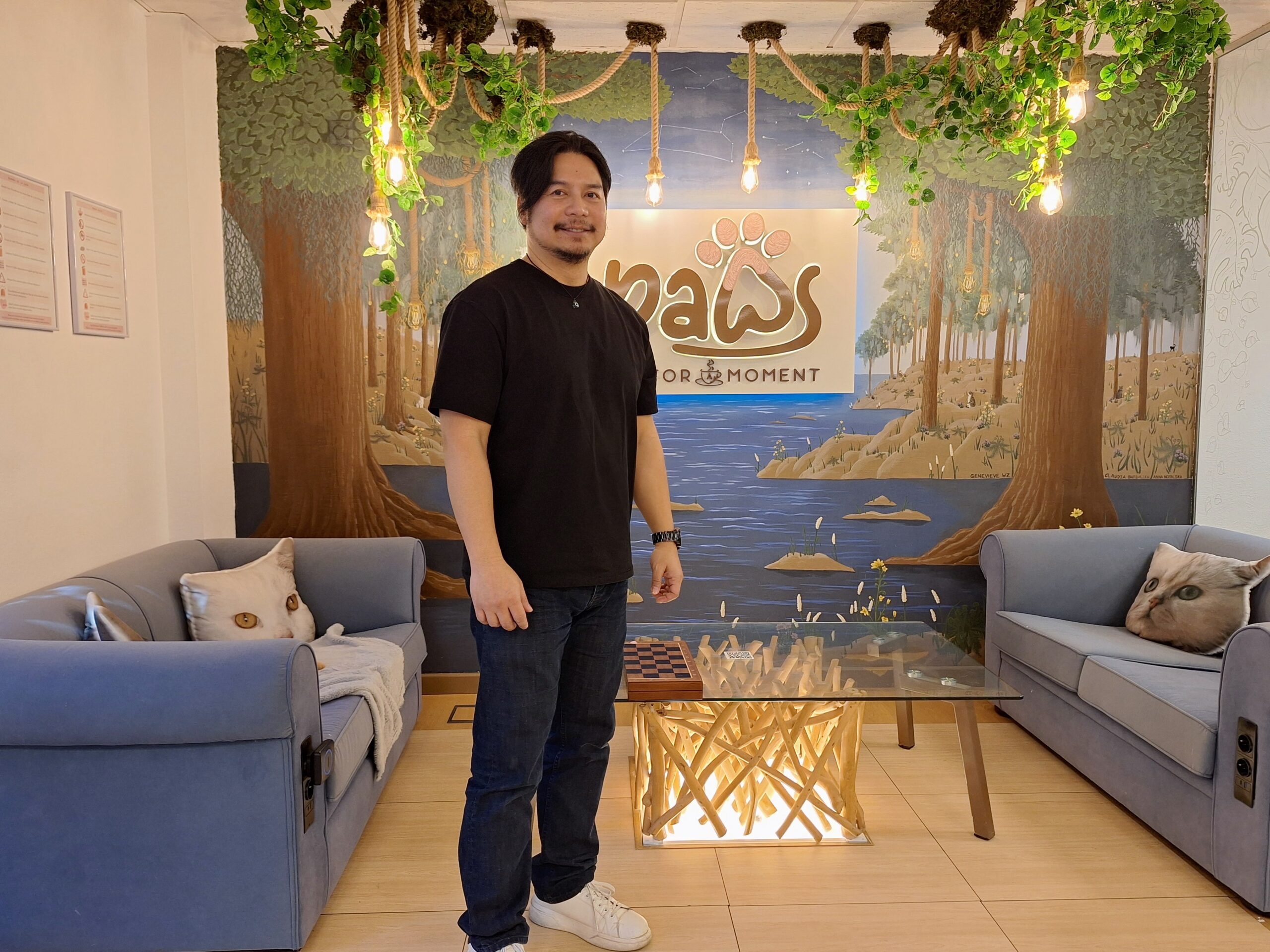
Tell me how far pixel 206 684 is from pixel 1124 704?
7.85 feet

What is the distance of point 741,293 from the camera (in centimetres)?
376

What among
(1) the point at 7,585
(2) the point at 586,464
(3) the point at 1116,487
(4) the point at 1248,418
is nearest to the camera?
(2) the point at 586,464

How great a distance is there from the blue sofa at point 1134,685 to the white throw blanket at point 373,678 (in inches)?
82.5

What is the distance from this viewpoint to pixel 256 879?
6.27 feet

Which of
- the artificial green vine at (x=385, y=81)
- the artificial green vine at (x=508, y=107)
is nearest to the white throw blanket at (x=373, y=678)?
the artificial green vine at (x=385, y=81)

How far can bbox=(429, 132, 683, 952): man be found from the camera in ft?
5.55

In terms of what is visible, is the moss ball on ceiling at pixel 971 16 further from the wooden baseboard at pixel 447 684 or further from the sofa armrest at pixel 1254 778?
the wooden baseboard at pixel 447 684

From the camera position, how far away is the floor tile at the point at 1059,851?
2301 mm

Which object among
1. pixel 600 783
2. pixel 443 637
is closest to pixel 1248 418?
pixel 600 783

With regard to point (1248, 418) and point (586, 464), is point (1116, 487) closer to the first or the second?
point (1248, 418)

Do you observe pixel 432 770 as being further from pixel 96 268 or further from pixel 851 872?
pixel 96 268

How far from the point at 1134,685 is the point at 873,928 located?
1.06 metres

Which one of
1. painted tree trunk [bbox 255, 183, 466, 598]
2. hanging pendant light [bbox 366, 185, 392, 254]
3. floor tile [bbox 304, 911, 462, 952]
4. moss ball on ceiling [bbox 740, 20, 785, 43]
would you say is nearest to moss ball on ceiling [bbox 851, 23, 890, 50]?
moss ball on ceiling [bbox 740, 20, 785, 43]
